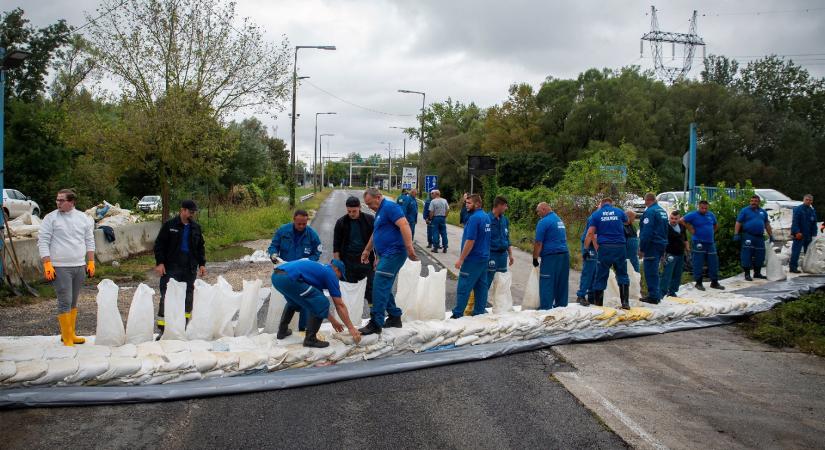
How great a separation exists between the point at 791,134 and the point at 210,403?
4330 cm

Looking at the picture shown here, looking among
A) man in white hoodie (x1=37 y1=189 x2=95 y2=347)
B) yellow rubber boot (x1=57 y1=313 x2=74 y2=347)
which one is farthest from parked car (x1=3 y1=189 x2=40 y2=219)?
yellow rubber boot (x1=57 y1=313 x2=74 y2=347)

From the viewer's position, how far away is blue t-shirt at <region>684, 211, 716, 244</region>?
35.6 feet

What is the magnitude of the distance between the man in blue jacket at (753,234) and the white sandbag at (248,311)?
9337 millimetres

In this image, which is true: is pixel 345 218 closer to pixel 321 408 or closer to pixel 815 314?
pixel 321 408

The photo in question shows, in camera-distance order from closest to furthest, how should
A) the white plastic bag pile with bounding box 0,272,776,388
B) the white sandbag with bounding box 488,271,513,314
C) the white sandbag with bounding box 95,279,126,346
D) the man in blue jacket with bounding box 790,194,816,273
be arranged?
1. the white plastic bag pile with bounding box 0,272,776,388
2. the white sandbag with bounding box 95,279,126,346
3. the white sandbag with bounding box 488,271,513,314
4. the man in blue jacket with bounding box 790,194,816,273

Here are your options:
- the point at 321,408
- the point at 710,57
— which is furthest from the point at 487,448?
the point at 710,57

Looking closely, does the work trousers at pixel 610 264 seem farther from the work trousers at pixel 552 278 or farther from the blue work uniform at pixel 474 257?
the blue work uniform at pixel 474 257

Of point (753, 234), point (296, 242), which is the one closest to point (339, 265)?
point (296, 242)

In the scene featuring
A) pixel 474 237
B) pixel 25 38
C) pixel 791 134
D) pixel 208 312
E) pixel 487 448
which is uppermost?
pixel 25 38

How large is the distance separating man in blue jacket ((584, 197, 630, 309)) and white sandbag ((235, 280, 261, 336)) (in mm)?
4676

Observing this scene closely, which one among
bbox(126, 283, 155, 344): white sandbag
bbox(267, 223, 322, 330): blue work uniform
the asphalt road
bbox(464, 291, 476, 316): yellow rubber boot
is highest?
bbox(267, 223, 322, 330): blue work uniform

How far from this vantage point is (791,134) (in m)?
38.9

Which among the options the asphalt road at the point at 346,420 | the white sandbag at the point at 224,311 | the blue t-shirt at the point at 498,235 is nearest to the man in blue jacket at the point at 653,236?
the blue t-shirt at the point at 498,235

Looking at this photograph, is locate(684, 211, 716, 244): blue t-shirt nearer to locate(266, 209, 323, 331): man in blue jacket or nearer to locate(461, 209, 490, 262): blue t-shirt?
locate(461, 209, 490, 262): blue t-shirt
